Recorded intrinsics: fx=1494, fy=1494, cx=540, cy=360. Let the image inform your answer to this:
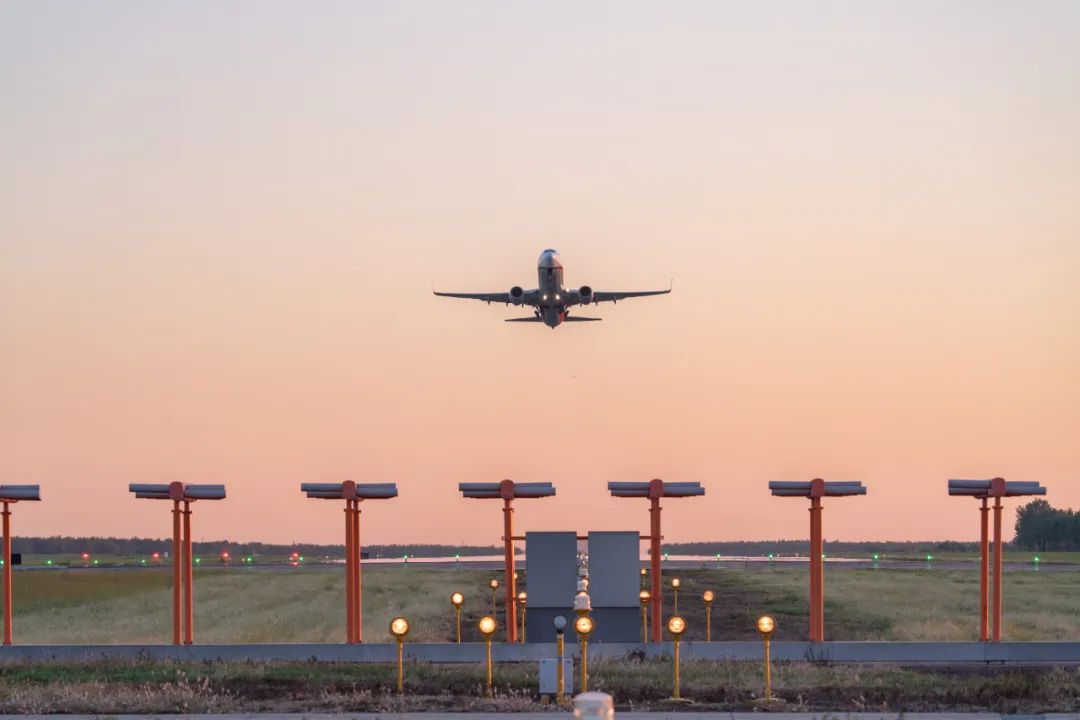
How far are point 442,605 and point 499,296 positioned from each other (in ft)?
44.7

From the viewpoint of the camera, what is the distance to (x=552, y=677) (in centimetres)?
2484

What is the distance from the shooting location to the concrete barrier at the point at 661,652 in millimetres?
31406

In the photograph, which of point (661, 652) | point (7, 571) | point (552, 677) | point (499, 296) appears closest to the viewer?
point (552, 677)

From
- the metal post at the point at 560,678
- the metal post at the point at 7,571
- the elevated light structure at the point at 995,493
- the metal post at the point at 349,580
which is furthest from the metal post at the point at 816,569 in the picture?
the metal post at the point at 7,571

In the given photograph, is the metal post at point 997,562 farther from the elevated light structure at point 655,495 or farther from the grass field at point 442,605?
the grass field at point 442,605

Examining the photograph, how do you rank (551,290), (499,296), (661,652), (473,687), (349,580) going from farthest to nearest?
(499,296) < (551,290) < (349,580) < (661,652) < (473,687)

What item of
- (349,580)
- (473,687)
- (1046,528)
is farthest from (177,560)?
(1046,528)

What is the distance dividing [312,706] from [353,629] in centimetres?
832

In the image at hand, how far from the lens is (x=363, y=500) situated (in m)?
33.6

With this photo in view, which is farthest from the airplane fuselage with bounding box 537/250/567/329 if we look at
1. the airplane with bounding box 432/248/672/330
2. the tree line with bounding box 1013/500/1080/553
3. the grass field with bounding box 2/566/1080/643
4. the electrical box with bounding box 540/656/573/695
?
the tree line with bounding box 1013/500/1080/553

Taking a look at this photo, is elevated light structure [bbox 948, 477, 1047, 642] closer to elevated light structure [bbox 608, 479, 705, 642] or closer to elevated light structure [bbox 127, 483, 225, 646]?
elevated light structure [bbox 608, 479, 705, 642]

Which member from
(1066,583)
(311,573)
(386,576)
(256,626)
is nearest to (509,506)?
(256,626)

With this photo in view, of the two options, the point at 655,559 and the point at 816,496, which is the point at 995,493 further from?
the point at 655,559

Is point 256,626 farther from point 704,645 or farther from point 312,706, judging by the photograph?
point 312,706
